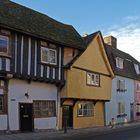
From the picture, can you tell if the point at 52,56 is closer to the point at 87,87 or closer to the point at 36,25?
the point at 36,25

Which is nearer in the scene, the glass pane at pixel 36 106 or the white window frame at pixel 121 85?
the glass pane at pixel 36 106

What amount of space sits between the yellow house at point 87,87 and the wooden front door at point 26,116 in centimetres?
268

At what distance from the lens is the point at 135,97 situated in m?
42.2

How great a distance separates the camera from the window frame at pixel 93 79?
27466mm

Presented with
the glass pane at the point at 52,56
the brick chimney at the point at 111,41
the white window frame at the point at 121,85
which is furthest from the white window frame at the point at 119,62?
the glass pane at the point at 52,56

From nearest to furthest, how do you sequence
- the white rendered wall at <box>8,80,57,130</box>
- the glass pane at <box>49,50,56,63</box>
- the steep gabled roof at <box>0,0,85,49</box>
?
the white rendered wall at <box>8,80,57,130</box>, the steep gabled roof at <box>0,0,85,49</box>, the glass pane at <box>49,50,56,63</box>

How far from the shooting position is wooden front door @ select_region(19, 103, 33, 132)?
21375 millimetres

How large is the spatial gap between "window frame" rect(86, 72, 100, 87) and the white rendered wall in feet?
13.2

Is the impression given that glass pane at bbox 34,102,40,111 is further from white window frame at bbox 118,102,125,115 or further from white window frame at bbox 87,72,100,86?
white window frame at bbox 118,102,125,115

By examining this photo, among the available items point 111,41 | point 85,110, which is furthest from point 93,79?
point 111,41

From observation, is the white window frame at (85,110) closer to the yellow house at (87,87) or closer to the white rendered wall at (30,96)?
the yellow house at (87,87)

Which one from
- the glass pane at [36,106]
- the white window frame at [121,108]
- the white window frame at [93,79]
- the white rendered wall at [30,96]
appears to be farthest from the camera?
the white window frame at [121,108]

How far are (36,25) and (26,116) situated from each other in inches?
251

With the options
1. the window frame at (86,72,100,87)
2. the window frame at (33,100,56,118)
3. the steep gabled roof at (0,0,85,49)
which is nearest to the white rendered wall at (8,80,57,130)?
the window frame at (33,100,56,118)
